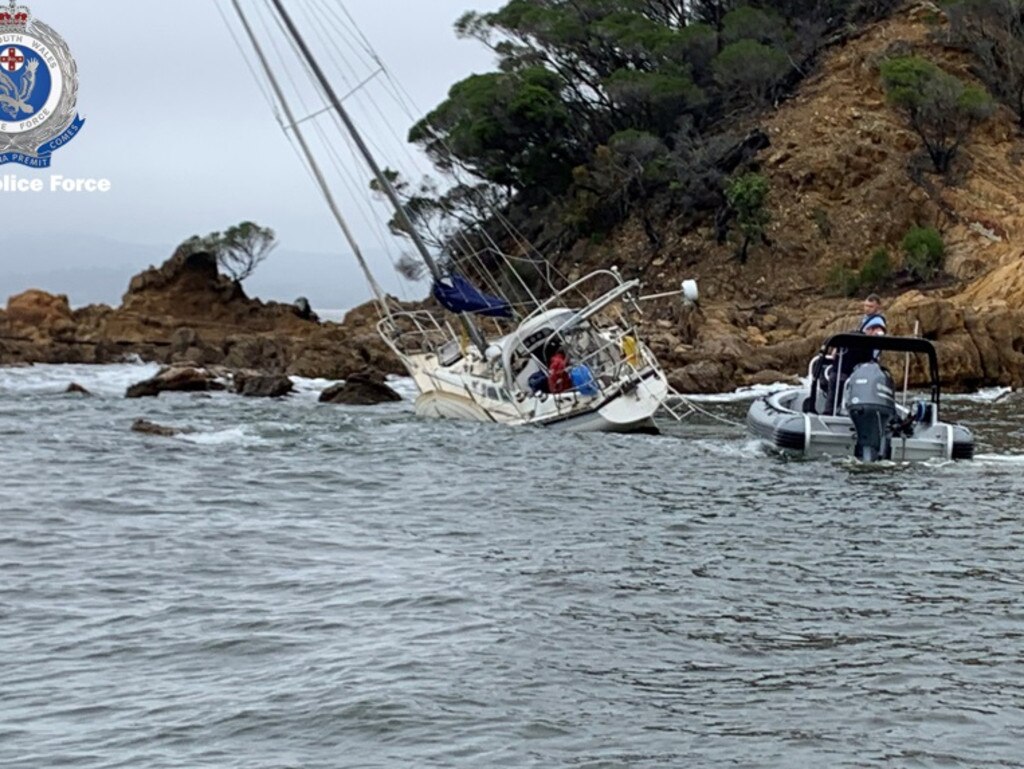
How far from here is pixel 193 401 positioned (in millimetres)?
33938

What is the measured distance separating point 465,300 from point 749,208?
2839 cm

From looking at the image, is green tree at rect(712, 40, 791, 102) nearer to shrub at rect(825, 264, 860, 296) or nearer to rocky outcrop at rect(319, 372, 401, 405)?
shrub at rect(825, 264, 860, 296)

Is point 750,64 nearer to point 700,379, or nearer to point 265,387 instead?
point 700,379

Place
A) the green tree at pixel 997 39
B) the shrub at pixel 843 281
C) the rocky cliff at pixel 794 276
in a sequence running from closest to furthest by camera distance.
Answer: the rocky cliff at pixel 794 276 → the shrub at pixel 843 281 → the green tree at pixel 997 39

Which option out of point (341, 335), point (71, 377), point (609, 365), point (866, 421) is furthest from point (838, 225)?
point (866, 421)

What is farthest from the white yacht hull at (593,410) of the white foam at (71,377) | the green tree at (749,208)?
the green tree at (749,208)

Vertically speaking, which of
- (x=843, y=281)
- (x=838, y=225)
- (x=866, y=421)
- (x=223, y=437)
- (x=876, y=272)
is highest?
(x=838, y=225)

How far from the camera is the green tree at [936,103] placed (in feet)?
184

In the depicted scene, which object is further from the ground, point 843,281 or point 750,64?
point 750,64

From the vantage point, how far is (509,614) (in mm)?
12281

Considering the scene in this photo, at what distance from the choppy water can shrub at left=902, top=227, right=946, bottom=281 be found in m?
30.5

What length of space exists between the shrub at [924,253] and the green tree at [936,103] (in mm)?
6020

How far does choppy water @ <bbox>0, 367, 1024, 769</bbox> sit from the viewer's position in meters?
9.20

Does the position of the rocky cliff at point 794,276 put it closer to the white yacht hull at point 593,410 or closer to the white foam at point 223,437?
the white yacht hull at point 593,410
